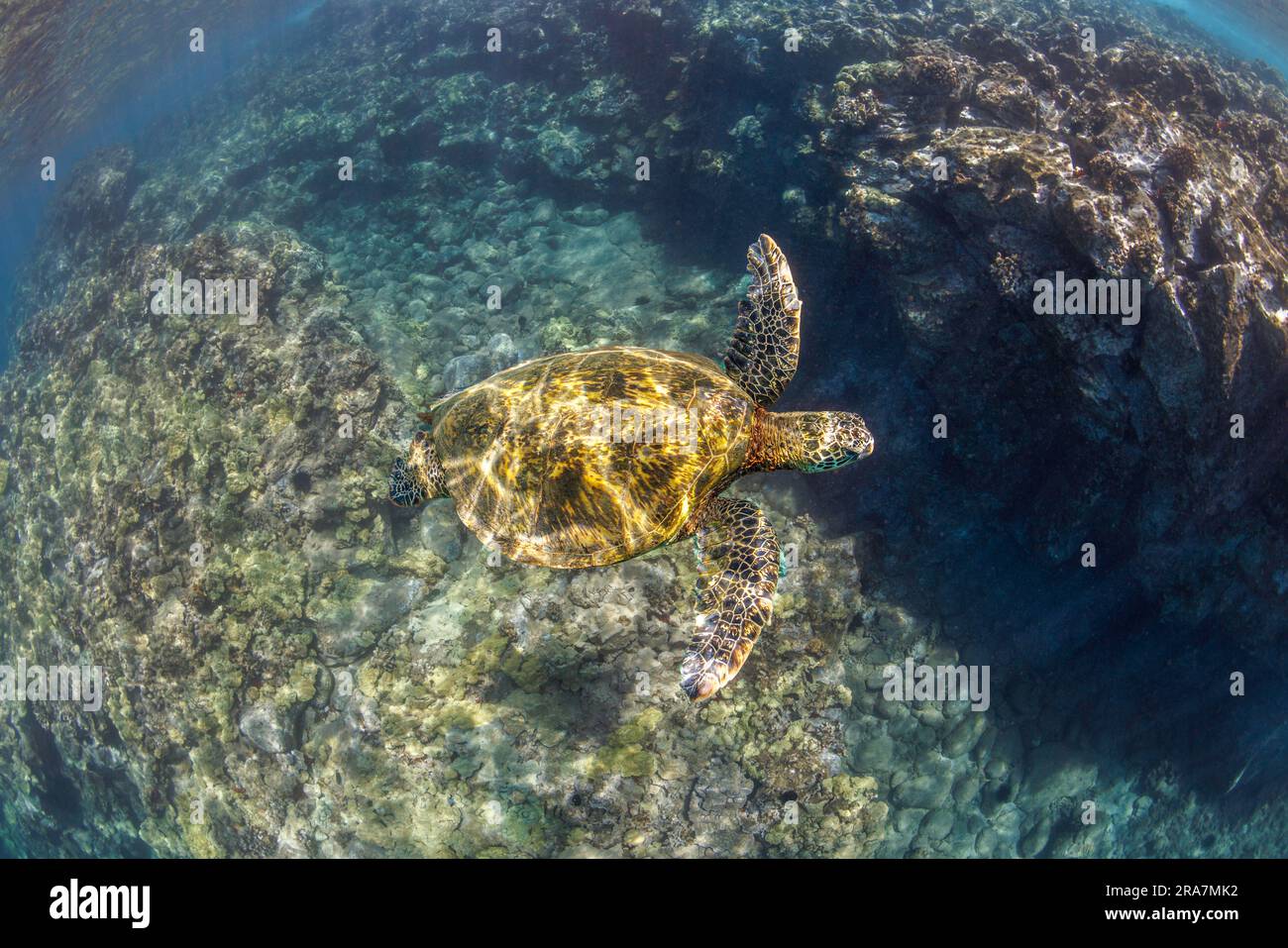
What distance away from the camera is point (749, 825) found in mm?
6332

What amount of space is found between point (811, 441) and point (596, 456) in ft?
6.22

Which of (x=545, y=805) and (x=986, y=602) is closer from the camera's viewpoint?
(x=545, y=805)

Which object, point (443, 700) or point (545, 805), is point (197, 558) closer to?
point (443, 700)

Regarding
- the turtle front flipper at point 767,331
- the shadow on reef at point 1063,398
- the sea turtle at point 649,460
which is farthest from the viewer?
the shadow on reef at point 1063,398

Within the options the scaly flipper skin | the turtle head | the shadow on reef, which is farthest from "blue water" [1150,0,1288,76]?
the scaly flipper skin

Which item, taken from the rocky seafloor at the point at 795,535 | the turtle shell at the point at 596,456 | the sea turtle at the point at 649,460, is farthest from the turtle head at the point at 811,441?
the rocky seafloor at the point at 795,535

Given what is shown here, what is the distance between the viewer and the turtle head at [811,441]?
15.7ft

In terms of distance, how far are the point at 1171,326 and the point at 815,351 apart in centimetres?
391

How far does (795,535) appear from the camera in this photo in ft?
24.3

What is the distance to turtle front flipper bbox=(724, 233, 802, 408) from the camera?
5.36 m

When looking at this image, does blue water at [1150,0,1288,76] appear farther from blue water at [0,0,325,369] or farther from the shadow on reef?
blue water at [0,0,325,369]

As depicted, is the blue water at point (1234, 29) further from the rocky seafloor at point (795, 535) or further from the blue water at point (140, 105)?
the blue water at point (140, 105)

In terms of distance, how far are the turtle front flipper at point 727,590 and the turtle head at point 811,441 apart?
560mm
